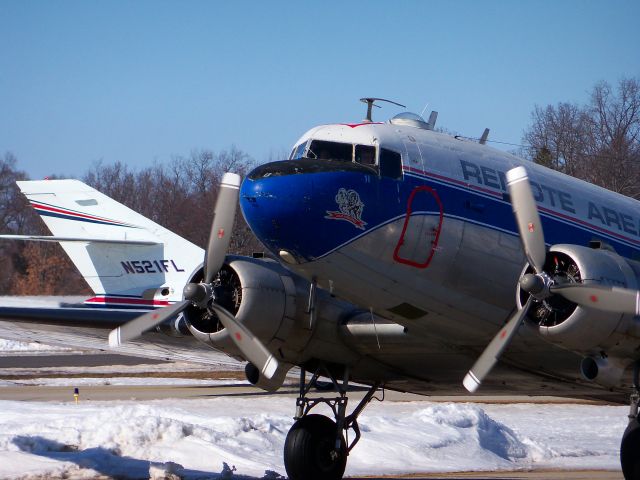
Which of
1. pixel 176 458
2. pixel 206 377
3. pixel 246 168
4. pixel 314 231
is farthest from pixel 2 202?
pixel 314 231

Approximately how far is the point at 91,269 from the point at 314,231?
21.5 meters

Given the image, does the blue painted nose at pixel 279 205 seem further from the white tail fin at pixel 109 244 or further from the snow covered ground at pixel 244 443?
the white tail fin at pixel 109 244

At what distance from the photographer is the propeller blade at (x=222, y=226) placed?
39.6 ft

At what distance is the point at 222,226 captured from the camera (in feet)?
40.1

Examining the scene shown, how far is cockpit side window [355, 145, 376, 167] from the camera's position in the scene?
1127 cm

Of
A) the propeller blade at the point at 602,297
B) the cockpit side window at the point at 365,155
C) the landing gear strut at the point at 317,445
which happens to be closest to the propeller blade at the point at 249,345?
the landing gear strut at the point at 317,445

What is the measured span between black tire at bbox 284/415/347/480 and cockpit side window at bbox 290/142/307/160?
3816mm

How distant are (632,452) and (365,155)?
196 inches

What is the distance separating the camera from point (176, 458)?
48.7 ft

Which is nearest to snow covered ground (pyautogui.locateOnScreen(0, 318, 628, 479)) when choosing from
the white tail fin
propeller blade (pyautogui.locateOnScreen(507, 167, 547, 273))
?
propeller blade (pyautogui.locateOnScreen(507, 167, 547, 273))

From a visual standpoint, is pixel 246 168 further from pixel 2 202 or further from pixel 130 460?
pixel 130 460

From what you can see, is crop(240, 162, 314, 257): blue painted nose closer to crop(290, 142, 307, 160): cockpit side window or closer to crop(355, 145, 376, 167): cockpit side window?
crop(355, 145, 376, 167): cockpit side window

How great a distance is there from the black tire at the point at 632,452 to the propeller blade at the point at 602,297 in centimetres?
245

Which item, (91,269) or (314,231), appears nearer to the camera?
(314,231)
